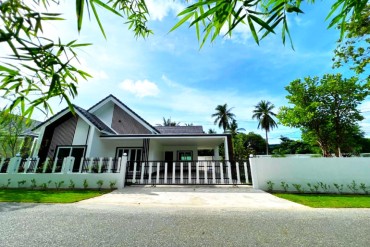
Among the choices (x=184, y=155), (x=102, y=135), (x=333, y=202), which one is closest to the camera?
(x=333, y=202)

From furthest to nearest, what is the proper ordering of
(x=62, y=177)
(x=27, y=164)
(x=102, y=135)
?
(x=102, y=135)
(x=27, y=164)
(x=62, y=177)

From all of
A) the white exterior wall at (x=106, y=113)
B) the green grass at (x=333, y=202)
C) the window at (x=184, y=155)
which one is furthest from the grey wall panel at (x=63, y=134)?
the green grass at (x=333, y=202)

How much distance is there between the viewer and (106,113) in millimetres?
14750

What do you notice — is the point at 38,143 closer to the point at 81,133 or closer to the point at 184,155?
the point at 81,133

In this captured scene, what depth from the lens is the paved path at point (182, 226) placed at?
2.51 m

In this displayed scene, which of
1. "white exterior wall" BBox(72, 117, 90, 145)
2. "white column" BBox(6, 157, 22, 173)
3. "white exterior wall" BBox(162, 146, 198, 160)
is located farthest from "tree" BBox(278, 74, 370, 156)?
"white column" BBox(6, 157, 22, 173)

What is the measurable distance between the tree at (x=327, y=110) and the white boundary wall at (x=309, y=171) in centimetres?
1280

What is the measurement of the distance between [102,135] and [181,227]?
425 inches

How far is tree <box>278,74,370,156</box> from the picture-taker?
58.2 feet

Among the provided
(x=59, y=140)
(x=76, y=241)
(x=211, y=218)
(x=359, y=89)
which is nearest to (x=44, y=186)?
(x=59, y=140)

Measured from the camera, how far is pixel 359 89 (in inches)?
680

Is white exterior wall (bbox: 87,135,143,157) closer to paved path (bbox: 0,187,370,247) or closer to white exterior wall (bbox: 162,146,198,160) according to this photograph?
white exterior wall (bbox: 162,146,198,160)

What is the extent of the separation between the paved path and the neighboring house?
Answer: 22.2ft

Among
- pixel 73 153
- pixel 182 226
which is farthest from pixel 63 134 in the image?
pixel 182 226
